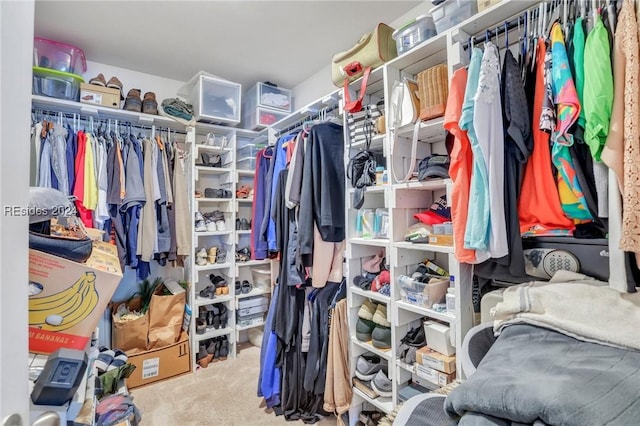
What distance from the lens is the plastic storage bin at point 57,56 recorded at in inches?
80.4

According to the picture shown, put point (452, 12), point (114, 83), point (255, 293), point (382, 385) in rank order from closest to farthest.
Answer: point (452, 12) → point (382, 385) → point (114, 83) → point (255, 293)

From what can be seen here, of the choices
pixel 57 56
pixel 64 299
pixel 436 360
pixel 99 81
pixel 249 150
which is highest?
pixel 57 56

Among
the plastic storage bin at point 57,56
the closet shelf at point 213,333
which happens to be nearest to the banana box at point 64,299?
the closet shelf at point 213,333

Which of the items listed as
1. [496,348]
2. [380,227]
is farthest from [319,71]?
[496,348]

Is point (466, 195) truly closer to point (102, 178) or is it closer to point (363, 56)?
point (363, 56)

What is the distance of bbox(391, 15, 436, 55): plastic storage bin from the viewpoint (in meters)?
1.42

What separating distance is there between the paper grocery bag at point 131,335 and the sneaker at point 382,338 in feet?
5.88

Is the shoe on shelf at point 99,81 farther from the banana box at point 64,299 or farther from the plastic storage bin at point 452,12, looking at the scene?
the plastic storage bin at point 452,12

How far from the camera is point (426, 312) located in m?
1.35

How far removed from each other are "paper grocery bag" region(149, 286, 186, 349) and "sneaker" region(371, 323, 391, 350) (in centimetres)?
167

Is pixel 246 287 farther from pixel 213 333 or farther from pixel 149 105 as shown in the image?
pixel 149 105

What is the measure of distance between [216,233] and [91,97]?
4.49 ft

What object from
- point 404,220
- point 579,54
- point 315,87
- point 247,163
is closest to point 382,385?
point 404,220

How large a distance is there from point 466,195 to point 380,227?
2.09 feet
